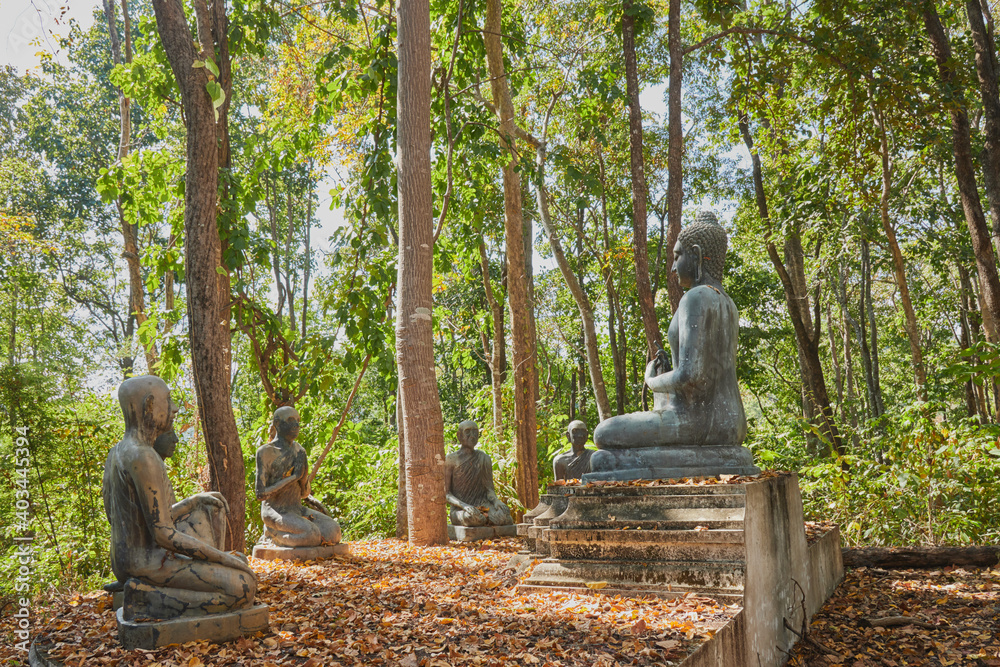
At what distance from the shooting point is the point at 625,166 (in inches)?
682

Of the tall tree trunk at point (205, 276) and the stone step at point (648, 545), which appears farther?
the tall tree trunk at point (205, 276)

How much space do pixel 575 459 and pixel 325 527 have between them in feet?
10.5

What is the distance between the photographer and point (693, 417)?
498 cm

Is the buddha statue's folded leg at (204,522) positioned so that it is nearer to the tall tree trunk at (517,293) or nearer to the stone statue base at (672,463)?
the stone statue base at (672,463)

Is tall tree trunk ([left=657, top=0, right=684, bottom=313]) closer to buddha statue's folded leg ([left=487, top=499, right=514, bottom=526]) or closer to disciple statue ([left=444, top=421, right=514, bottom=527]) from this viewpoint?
disciple statue ([left=444, top=421, right=514, bottom=527])

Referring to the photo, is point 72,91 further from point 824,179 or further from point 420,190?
point 824,179

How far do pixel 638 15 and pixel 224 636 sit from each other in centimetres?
779

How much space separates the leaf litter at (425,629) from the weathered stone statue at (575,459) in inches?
133

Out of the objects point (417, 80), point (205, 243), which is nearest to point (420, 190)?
point (417, 80)

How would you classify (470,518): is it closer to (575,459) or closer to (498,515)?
(498,515)

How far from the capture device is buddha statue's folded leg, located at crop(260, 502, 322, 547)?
6.68 metres

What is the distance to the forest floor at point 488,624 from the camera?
10.5ft

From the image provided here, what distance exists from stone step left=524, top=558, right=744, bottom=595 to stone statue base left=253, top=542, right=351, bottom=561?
111 inches

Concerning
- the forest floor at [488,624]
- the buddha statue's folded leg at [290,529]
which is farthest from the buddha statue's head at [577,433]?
the buddha statue's folded leg at [290,529]
